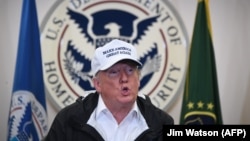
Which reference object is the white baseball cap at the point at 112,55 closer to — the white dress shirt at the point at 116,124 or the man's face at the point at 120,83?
the man's face at the point at 120,83

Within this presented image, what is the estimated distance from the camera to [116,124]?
1.57 m

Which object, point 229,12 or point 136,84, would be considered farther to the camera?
point 229,12

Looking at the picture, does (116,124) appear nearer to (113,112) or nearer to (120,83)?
(113,112)

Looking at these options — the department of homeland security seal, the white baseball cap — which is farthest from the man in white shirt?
the department of homeland security seal

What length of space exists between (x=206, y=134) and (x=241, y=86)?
1917 millimetres

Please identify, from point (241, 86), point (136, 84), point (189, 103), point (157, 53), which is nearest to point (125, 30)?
point (157, 53)

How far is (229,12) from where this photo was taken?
2807mm

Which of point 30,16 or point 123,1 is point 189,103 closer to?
point 123,1

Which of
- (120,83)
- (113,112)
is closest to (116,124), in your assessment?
(113,112)

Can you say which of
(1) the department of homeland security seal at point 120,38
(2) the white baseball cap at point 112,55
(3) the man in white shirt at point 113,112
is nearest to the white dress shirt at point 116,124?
(3) the man in white shirt at point 113,112

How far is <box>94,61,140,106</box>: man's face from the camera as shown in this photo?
1500 millimetres

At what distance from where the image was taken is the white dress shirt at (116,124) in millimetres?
1519

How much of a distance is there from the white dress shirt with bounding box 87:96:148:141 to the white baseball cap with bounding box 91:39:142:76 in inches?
6.9

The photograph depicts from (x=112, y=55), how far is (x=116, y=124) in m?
0.31
